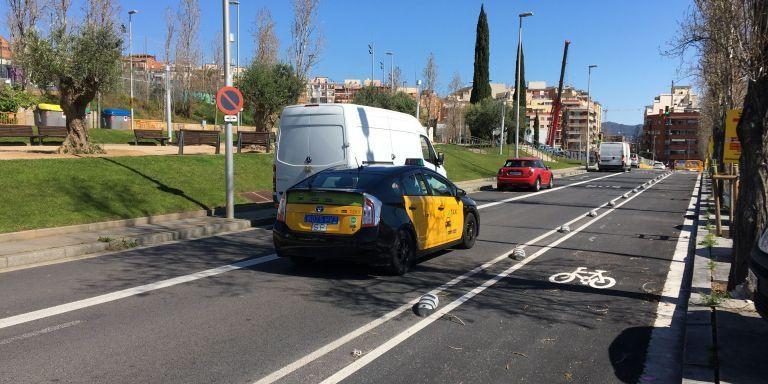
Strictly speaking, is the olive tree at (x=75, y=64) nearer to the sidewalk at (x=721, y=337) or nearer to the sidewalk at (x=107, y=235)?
the sidewalk at (x=107, y=235)

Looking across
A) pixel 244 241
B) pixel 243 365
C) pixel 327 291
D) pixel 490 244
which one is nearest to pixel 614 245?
pixel 490 244

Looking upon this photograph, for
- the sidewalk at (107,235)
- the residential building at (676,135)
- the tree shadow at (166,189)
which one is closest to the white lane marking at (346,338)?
the sidewalk at (107,235)

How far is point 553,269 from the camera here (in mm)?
8422

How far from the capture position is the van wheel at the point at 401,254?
24.8 ft

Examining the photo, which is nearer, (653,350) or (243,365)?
(243,365)

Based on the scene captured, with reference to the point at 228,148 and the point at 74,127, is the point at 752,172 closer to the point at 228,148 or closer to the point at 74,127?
the point at 228,148

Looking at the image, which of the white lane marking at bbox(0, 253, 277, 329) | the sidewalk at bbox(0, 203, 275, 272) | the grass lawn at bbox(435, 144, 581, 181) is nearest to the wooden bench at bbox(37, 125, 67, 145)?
the sidewalk at bbox(0, 203, 275, 272)

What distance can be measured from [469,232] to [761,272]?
19.8ft

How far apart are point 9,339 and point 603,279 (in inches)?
270

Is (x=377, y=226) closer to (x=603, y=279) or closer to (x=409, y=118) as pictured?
(x=603, y=279)

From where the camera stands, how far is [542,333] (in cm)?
541

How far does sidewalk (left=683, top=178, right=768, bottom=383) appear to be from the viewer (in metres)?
4.19

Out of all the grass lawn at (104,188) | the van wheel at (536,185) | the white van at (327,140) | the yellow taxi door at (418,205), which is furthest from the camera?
the van wheel at (536,185)

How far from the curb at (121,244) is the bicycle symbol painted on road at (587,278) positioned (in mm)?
7030
